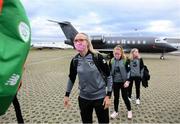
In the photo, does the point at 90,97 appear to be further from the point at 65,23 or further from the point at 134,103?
the point at 65,23

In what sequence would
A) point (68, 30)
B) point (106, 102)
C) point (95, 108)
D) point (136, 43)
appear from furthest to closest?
point (68, 30) < point (136, 43) < point (95, 108) < point (106, 102)

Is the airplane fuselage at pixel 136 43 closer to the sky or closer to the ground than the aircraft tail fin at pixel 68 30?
closer to the ground

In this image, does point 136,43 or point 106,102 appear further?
→ point 136,43

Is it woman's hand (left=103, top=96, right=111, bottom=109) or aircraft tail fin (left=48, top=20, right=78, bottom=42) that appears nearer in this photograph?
woman's hand (left=103, top=96, right=111, bottom=109)

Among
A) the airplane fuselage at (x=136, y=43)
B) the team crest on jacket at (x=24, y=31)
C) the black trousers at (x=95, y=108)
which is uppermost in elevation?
the team crest on jacket at (x=24, y=31)

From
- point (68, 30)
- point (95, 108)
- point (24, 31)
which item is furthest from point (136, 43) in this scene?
point (24, 31)

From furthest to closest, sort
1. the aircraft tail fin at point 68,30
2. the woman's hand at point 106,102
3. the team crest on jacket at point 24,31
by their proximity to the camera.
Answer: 1. the aircraft tail fin at point 68,30
2. the woman's hand at point 106,102
3. the team crest on jacket at point 24,31

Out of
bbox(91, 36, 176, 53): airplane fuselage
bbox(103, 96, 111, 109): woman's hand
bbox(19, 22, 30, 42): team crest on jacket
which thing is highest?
bbox(19, 22, 30, 42): team crest on jacket

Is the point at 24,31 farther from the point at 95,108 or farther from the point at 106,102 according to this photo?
the point at 95,108

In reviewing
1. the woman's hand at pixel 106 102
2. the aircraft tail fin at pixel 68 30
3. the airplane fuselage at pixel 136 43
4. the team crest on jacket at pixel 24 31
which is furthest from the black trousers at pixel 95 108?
the aircraft tail fin at pixel 68 30

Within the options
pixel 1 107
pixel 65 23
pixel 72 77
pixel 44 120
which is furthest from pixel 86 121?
pixel 65 23

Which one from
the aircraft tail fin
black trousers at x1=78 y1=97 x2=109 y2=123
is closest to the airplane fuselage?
the aircraft tail fin

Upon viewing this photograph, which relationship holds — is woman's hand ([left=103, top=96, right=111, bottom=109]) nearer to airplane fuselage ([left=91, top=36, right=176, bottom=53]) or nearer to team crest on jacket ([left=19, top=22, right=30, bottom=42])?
team crest on jacket ([left=19, top=22, right=30, bottom=42])

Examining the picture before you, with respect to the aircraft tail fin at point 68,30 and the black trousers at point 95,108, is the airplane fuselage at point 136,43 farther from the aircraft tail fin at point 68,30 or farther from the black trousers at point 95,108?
the black trousers at point 95,108
